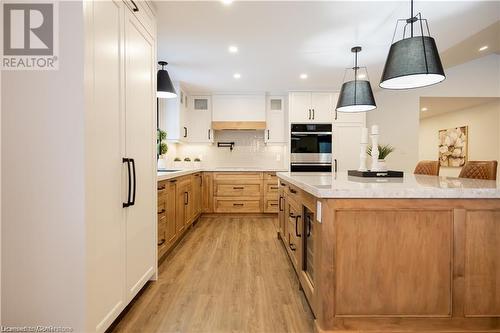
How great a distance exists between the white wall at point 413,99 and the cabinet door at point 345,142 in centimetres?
69

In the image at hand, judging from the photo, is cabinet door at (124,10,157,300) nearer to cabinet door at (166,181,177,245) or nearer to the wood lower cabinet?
cabinet door at (166,181,177,245)

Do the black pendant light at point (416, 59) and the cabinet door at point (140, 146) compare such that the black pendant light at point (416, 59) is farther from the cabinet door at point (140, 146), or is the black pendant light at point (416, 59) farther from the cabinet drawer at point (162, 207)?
the cabinet drawer at point (162, 207)

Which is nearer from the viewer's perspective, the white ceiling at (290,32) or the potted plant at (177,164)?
the white ceiling at (290,32)

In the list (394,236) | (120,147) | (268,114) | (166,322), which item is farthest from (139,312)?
(268,114)

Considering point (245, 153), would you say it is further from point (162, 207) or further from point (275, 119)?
point (162, 207)

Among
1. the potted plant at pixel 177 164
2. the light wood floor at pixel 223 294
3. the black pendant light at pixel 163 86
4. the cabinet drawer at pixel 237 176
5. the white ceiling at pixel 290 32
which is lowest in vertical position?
the light wood floor at pixel 223 294

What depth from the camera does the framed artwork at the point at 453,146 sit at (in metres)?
6.44

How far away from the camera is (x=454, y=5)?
2.37m

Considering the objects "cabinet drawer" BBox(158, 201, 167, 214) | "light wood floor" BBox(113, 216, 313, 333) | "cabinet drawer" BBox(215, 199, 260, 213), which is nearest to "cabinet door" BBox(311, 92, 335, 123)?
"cabinet drawer" BBox(215, 199, 260, 213)

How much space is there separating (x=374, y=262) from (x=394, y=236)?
0.59ft

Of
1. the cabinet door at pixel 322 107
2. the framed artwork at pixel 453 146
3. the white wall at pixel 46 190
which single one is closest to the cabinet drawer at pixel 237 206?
the cabinet door at pixel 322 107

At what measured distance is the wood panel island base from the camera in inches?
54.7

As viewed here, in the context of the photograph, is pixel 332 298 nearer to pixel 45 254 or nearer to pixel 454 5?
pixel 45 254

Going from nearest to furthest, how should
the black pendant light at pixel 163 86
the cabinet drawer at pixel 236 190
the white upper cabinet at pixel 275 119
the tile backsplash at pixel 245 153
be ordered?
1. the black pendant light at pixel 163 86
2. the cabinet drawer at pixel 236 190
3. the white upper cabinet at pixel 275 119
4. the tile backsplash at pixel 245 153
